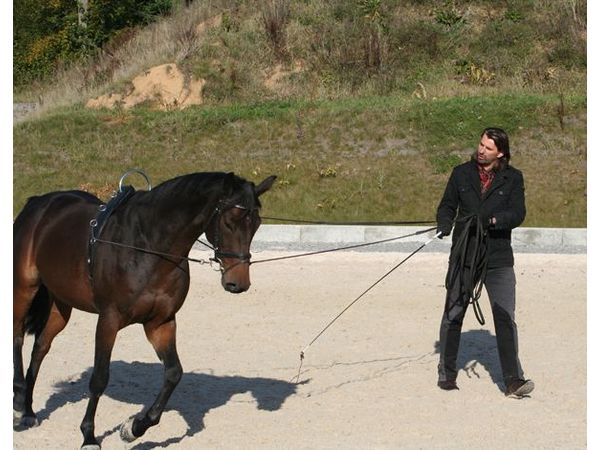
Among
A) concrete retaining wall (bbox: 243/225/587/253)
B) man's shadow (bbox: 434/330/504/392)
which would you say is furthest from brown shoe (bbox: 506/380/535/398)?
concrete retaining wall (bbox: 243/225/587/253)

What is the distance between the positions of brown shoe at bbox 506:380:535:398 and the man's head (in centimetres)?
171

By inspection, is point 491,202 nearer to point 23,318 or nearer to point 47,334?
point 47,334

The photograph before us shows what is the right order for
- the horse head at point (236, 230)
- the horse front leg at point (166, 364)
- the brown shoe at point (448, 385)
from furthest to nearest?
the brown shoe at point (448, 385) < the horse front leg at point (166, 364) < the horse head at point (236, 230)

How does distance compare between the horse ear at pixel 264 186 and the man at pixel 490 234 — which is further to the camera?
the man at pixel 490 234

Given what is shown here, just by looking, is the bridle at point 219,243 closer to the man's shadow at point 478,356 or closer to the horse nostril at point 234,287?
the horse nostril at point 234,287

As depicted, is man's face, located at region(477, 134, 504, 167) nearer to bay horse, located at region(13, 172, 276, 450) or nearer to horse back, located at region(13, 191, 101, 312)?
bay horse, located at region(13, 172, 276, 450)

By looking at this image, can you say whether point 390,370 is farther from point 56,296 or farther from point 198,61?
point 198,61

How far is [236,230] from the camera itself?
692 cm

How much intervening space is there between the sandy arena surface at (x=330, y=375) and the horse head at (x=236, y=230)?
131 centimetres

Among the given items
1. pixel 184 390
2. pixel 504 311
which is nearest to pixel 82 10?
pixel 184 390

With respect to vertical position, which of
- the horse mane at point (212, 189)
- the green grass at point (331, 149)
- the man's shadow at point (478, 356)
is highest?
the horse mane at point (212, 189)

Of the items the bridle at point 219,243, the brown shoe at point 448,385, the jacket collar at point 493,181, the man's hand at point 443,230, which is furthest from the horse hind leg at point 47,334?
the jacket collar at point 493,181

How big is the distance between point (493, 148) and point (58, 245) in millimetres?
3348

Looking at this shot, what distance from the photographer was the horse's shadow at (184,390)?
8.52m
